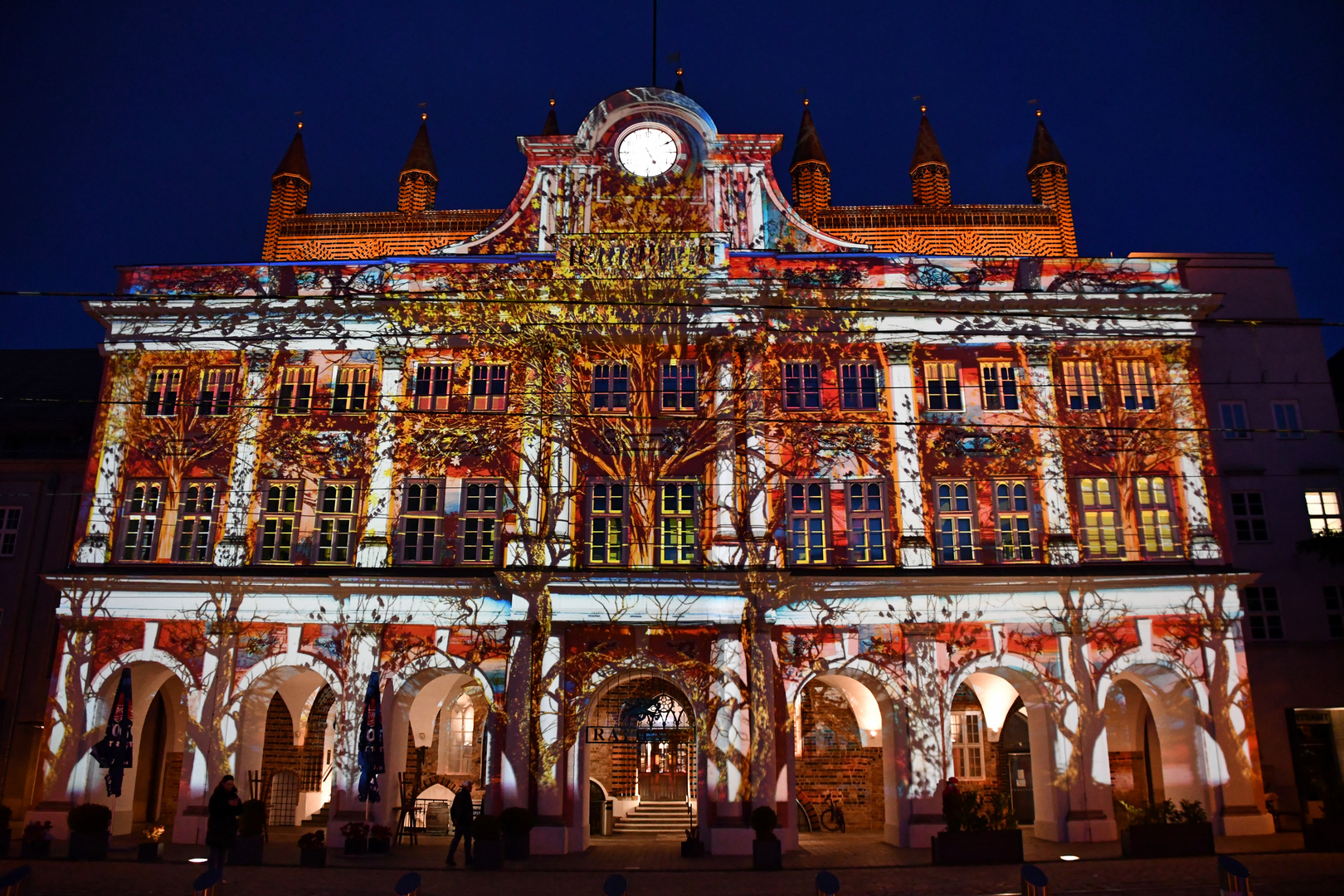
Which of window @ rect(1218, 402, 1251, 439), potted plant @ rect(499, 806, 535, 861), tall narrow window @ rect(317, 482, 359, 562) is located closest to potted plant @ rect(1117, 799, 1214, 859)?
window @ rect(1218, 402, 1251, 439)

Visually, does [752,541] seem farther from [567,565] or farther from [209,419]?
[209,419]

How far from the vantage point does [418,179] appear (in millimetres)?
37562

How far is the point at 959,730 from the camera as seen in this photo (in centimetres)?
3011

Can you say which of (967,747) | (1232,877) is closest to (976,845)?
(1232,877)

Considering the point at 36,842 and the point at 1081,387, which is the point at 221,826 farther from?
the point at 1081,387

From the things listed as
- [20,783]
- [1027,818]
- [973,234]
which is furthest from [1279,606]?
[20,783]

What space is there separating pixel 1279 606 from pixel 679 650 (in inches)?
671

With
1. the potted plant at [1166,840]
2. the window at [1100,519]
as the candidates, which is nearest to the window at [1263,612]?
the window at [1100,519]

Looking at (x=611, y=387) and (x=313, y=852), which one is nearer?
(x=313, y=852)

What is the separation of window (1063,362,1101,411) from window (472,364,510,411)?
15.5 metres

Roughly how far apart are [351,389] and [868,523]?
1467 cm

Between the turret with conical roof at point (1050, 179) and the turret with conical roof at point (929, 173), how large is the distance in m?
2.97

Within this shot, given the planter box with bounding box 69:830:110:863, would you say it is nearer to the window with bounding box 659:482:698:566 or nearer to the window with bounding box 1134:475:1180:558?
the window with bounding box 659:482:698:566

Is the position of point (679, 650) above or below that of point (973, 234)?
below
